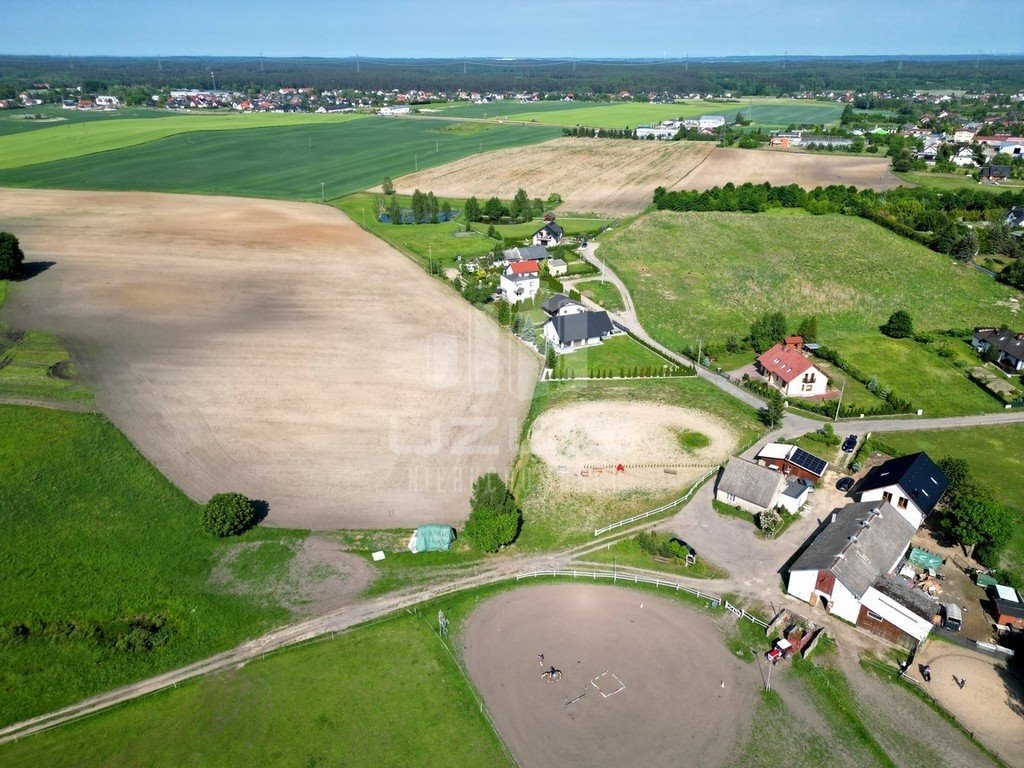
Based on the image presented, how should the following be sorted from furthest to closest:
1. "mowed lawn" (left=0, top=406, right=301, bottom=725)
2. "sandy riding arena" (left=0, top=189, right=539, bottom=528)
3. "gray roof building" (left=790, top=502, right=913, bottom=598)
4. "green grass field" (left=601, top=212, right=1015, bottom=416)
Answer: "green grass field" (left=601, top=212, right=1015, bottom=416) < "sandy riding arena" (left=0, top=189, right=539, bottom=528) < "gray roof building" (left=790, top=502, right=913, bottom=598) < "mowed lawn" (left=0, top=406, right=301, bottom=725)

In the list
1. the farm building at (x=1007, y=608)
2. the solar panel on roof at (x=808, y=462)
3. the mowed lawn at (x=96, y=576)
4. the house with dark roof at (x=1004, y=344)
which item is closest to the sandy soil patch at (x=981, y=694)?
the farm building at (x=1007, y=608)

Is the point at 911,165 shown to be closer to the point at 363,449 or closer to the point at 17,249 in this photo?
the point at 363,449

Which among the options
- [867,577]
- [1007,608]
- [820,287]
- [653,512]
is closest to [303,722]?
[653,512]

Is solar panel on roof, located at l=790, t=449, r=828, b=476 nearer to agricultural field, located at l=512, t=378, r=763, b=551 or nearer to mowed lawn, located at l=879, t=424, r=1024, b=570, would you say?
agricultural field, located at l=512, t=378, r=763, b=551

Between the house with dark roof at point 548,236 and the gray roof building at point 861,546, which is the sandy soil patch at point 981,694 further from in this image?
the house with dark roof at point 548,236

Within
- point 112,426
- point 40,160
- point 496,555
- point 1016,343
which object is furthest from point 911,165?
point 40,160

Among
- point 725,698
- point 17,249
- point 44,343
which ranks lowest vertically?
point 725,698

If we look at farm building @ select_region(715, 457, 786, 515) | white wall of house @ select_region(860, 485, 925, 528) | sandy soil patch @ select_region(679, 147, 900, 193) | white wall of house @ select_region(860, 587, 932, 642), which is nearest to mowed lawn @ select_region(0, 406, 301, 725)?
farm building @ select_region(715, 457, 786, 515)
